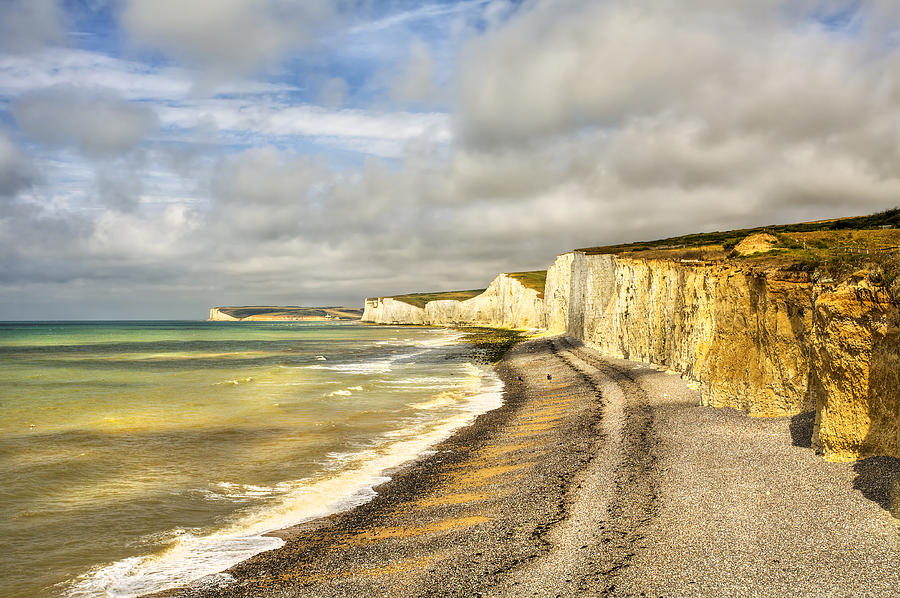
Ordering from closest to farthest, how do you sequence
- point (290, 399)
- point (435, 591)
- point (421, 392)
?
1. point (435, 591)
2. point (290, 399)
3. point (421, 392)

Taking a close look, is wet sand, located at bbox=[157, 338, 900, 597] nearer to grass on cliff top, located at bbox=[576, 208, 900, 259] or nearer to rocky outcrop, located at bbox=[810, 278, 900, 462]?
rocky outcrop, located at bbox=[810, 278, 900, 462]

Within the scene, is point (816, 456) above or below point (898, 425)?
below

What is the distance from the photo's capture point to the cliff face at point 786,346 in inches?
441

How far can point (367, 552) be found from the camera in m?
10.9

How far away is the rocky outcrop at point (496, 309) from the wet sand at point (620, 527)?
102808mm

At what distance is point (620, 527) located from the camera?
1039 centimetres

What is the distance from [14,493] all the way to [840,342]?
2256 centimetres

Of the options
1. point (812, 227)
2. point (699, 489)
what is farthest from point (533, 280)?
point (699, 489)

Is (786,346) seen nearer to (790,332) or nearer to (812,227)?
(790,332)

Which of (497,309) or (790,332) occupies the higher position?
(790,332)

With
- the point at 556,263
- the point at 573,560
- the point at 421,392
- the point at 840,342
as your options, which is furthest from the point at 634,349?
the point at 556,263

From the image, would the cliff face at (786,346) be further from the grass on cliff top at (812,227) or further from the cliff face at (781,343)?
the grass on cliff top at (812,227)

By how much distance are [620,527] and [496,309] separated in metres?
141

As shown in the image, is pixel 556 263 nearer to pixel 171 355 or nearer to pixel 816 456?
pixel 171 355
